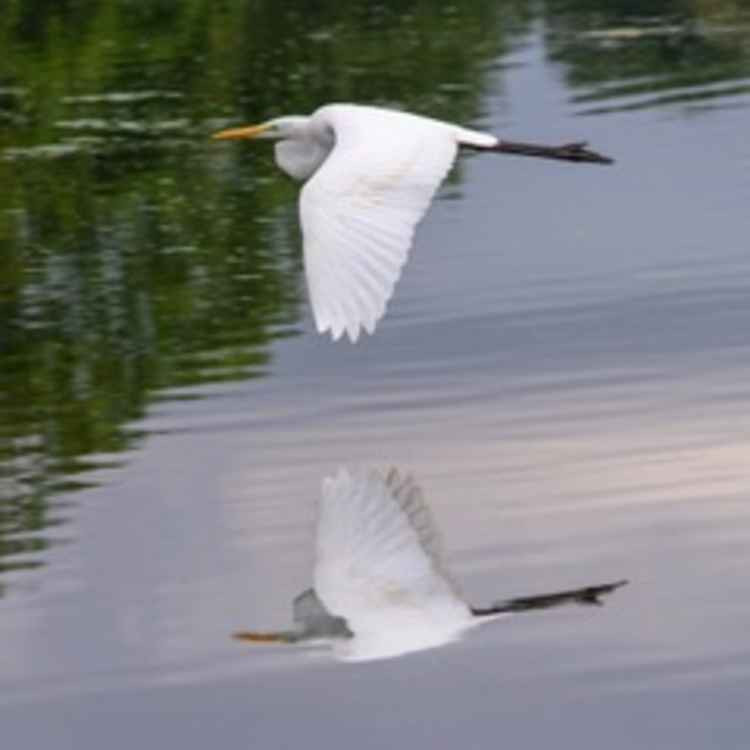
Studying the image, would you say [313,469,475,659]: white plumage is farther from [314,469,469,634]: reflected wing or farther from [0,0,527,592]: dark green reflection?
[0,0,527,592]: dark green reflection

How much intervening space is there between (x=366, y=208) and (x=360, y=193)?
0.13 meters

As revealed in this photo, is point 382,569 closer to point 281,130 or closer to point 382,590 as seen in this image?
point 382,590

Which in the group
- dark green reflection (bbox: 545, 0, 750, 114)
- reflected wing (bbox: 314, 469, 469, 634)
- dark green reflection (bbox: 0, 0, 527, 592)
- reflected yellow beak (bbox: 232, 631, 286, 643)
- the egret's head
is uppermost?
the egret's head

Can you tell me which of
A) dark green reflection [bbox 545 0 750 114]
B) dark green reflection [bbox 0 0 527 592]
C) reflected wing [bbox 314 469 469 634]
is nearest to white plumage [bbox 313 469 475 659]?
reflected wing [bbox 314 469 469 634]

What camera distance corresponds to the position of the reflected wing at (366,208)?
8016 millimetres

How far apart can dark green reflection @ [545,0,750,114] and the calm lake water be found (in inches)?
3.6

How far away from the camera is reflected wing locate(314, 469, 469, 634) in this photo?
8.36 metres

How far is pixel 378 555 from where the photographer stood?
29.4 ft

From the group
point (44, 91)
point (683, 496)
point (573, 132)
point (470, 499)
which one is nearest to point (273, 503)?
point (470, 499)

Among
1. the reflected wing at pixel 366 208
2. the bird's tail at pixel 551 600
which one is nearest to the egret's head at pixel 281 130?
the reflected wing at pixel 366 208

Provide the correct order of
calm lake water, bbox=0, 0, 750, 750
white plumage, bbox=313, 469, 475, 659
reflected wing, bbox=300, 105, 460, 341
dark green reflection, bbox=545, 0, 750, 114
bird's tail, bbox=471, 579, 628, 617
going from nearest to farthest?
calm lake water, bbox=0, 0, 750, 750, reflected wing, bbox=300, 105, 460, 341, white plumage, bbox=313, 469, 475, 659, bird's tail, bbox=471, 579, 628, 617, dark green reflection, bbox=545, 0, 750, 114

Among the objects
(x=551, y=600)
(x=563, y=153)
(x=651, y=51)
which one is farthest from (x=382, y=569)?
(x=651, y=51)

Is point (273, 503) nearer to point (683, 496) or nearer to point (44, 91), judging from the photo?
point (683, 496)

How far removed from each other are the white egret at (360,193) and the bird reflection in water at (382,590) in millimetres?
674
